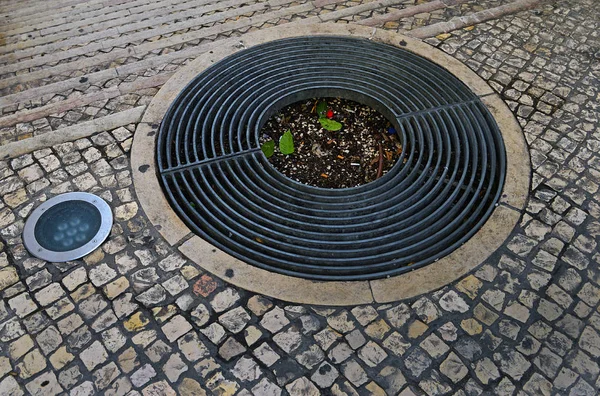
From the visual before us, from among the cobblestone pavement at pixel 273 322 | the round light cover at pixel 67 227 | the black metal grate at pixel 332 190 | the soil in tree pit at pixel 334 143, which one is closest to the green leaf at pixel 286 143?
the soil in tree pit at pixel 334 143

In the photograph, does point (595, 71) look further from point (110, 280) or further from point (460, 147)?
point (110, 280)

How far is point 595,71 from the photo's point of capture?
17.2 feet

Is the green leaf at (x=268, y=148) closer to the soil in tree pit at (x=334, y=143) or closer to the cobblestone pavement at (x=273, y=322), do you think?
the soil in tree pit at (x=334, y=143)

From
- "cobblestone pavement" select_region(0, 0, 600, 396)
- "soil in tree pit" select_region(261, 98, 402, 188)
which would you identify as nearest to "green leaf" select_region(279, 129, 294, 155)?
"soil in tree pit" select_region(261, 98, 402, 188)

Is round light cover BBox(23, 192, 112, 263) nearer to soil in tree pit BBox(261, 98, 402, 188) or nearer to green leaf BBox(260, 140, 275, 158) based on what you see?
green leaf BBox(260, 140, 275, 158)

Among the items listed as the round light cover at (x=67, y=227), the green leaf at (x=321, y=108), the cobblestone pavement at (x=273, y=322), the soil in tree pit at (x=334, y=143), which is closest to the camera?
the cobblestone pavement at (x=273, y=322)

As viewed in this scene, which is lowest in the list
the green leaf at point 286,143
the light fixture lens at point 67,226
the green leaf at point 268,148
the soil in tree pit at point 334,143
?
the soil in tree pit at point 334,143

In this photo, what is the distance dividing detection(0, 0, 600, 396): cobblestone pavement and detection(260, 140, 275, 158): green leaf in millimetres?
1248

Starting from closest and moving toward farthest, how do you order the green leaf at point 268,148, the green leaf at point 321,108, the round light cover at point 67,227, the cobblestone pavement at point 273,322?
the cobblestone pavement at point 273,322 < the round light cover at point 67,227 < the green leaf at point 268,148 < the green leaf at point 321,108

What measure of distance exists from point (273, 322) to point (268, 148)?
182 cm

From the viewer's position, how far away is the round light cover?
386 centimetres

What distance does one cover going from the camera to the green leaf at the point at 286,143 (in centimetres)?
476

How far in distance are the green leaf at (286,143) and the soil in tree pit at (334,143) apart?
0.04 m

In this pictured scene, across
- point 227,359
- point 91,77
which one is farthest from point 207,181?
point 91,77
